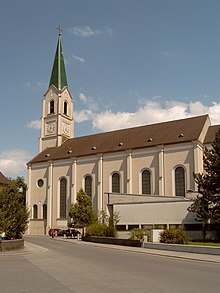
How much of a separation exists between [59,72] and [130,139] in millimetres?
24720

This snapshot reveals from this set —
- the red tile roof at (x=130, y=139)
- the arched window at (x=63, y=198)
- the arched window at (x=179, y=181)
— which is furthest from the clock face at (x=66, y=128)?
the arched window at (x=179, y=181)

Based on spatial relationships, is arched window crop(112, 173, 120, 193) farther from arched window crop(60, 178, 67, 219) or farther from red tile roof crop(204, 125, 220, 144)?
red tile roof crop(204, 125, 220, 144)

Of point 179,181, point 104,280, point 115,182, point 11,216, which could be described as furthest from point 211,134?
point 104,280

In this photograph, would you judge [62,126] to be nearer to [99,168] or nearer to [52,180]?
[52,180]

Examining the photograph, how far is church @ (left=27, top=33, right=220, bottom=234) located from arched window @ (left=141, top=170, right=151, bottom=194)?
0.03 metres

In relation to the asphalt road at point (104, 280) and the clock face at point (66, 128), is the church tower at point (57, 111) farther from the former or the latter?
the asphalt road at point (104, 280)

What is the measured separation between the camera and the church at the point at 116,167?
42.0 m

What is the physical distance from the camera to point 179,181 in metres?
49.6

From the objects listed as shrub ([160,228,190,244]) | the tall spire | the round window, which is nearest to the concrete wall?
shrub ([160,228,190,244])

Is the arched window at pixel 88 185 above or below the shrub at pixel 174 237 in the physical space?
above

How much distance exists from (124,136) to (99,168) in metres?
6.93

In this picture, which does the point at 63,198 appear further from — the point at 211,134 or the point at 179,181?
the point at 211,134

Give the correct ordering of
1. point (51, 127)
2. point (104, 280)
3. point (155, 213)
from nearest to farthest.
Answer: point (104, 280) < point (155, 213) < point (51, 127)

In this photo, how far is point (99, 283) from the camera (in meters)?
11.4
